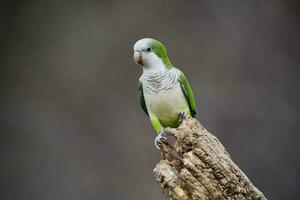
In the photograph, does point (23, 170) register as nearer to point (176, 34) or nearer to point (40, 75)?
point (40, 75)

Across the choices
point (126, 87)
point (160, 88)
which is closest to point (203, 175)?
point (160, 88)

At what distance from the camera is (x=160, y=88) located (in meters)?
2.07

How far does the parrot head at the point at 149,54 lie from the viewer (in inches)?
79.0

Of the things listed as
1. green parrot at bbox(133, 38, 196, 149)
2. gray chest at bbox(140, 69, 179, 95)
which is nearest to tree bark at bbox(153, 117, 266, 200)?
green parrot at bbox(133, 38, 196, 149)

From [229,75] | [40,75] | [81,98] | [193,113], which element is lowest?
[193,113]

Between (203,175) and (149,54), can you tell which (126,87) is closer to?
(149,54)

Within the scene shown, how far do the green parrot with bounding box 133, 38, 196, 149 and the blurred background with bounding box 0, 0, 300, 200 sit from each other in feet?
3.28

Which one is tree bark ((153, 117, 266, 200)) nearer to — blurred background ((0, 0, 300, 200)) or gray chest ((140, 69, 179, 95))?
gray chest ((140, 69, 179, 95))

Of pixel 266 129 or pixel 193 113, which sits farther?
pixel 266 129

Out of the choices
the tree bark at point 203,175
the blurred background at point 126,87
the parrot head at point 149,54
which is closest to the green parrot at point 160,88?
the parrot head at point 149,54

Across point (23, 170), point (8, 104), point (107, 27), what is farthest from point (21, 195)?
point (107, 27)

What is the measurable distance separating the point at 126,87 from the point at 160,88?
1.11 m

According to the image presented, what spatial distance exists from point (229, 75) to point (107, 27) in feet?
Answer: 2.86

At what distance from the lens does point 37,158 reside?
319 cm
